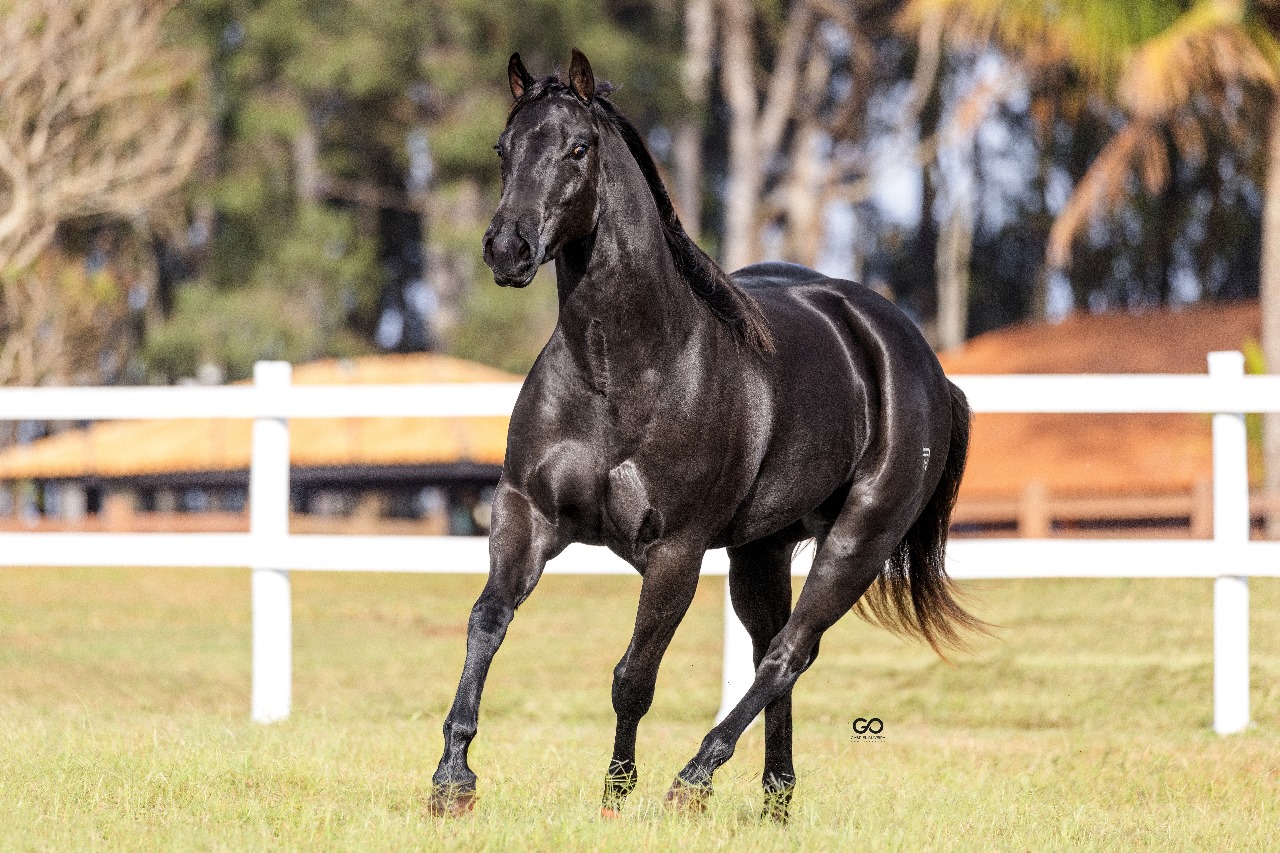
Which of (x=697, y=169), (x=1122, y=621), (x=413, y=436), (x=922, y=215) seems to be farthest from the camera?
(x=922, y=215)

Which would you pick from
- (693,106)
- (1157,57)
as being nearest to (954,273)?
(693,106)

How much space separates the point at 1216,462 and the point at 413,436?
16.1m

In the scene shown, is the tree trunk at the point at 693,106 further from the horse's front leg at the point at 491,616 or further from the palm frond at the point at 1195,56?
the horse's front leg at the point at 491,616

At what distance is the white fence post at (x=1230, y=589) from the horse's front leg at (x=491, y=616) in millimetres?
3890

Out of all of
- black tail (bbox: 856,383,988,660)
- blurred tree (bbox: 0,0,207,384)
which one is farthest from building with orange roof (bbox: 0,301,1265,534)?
black tail (bbox: 856,383,988,660)

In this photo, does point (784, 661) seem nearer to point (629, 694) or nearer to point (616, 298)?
point (629, 694)

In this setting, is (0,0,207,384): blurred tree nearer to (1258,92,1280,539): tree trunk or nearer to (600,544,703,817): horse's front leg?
(1258,92,1280,539): tree trunk

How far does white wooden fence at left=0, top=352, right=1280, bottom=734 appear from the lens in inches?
272

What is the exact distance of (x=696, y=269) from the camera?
14.6ft

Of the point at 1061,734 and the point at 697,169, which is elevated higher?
the point at 697,169

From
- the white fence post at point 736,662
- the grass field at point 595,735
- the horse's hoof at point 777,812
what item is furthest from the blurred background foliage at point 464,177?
the horse's hoof at point 777,812

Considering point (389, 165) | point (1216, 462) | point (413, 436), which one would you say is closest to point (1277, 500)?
point (1216, 462)

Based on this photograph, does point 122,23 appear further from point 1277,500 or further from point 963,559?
point 963,559

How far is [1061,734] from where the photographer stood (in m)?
6.82
